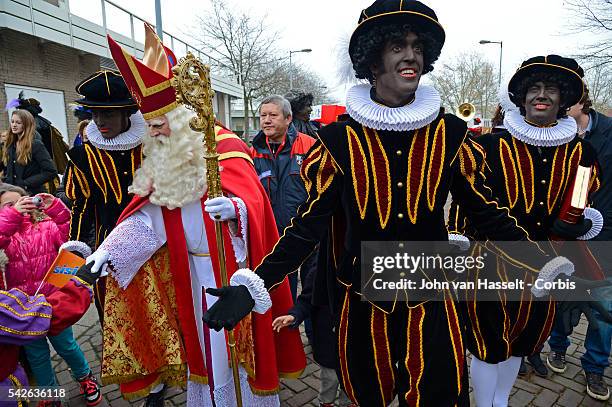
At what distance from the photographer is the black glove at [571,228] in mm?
2418

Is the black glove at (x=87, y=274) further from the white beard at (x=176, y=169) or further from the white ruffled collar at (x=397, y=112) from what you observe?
the white ruffled collar at (x=397, y=112)

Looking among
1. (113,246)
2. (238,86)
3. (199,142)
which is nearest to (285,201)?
(199,142)

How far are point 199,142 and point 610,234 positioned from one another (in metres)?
2.80

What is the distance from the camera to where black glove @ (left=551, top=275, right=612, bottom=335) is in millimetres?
2098

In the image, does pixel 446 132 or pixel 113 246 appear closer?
pixel 446 132

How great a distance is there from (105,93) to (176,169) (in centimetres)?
76

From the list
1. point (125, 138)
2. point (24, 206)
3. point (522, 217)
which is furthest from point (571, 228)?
point (24, 206)

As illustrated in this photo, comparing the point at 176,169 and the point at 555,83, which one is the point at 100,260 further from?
the point at 555,83

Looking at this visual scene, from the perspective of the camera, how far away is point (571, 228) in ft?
7.93

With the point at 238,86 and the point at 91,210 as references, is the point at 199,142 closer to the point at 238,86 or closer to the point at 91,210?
the point at 91,210

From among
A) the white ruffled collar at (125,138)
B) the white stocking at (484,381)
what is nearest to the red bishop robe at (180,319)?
the white ruffled collar at (125,138)

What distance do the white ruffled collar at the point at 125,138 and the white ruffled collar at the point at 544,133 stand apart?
7.89ft

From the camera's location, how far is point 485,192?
76.7 inches

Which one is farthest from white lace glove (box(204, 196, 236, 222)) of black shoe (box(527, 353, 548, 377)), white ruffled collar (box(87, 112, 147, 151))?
black shoe (box(527, 353, 548, 377))
